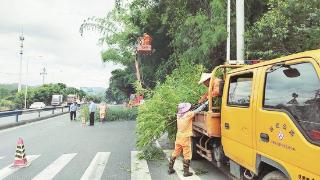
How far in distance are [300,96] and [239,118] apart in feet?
6.30

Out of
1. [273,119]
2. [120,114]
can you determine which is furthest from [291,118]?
[120,114]

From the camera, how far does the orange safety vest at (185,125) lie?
9.90 metres

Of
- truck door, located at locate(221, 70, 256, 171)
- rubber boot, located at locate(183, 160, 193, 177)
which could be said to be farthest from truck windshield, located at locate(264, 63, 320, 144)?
rubber boot, located at locate(183, 160, 193, 177)

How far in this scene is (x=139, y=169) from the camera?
10.9 meters

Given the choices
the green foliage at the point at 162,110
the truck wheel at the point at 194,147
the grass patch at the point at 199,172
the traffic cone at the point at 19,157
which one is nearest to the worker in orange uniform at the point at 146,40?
the green foliage at the point at 162,110

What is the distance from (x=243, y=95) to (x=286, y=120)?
183 centimetres

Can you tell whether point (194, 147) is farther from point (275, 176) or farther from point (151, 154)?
point (275, 176)

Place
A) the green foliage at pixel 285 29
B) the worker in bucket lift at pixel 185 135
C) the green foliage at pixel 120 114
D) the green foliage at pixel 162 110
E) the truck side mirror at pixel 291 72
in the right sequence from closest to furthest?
the truck side mirror at pixel 291 72, the worker in bucket lift at pixel 185 135, the green foliage at pixel 162 110, the green foliage at pixel 285 29, the green foliage at pixel 120 114

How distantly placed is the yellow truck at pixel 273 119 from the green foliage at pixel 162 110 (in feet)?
11.8

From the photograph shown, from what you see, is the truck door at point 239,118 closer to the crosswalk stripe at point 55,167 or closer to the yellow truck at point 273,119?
the yellow truck at point 273,119

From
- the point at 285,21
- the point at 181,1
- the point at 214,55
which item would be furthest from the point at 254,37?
the point at 181,1

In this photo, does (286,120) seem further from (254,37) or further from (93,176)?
(254,37)

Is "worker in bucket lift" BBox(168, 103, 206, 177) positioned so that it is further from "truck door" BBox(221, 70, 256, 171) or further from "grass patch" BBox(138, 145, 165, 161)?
"grass patch" BBox(138, 145, 165, 161)

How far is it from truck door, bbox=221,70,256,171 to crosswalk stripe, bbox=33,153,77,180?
4207 millimetres
